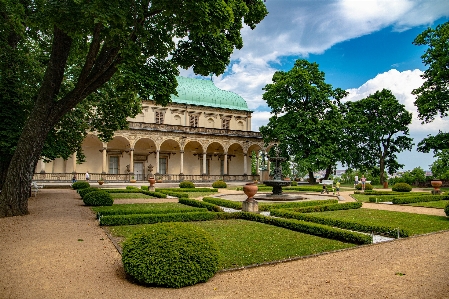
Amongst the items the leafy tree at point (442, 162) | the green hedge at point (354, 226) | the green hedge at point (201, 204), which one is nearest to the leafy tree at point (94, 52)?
the green hedge at point (201, 204)

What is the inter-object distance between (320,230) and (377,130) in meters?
34.5

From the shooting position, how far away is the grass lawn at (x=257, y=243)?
716 centimetres

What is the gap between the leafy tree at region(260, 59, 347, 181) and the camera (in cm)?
3484

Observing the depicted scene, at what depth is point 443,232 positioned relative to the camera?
1013 cm

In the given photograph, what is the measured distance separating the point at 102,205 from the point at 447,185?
116 feet

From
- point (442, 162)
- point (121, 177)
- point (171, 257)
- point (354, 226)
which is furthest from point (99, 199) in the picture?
point (442, 162)

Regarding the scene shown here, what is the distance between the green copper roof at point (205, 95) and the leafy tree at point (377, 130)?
16.3 m

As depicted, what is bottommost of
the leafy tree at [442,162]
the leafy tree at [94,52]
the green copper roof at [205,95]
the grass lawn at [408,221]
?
the grass lawn at [408,221]

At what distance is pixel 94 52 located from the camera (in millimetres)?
13359

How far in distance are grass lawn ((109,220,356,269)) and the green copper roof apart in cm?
3588

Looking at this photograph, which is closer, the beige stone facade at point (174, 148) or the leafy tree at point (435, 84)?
the leafy tree at point (435, 84)

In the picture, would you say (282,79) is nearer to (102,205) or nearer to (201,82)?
(201,82)

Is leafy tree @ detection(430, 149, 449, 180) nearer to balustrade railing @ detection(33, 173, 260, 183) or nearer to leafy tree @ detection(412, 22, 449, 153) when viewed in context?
leafy tree @ detection(412, 22, 449, 153)

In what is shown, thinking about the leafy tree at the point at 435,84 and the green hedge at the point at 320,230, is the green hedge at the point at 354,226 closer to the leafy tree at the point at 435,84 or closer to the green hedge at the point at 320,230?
the green hedge at the point at 320,230
